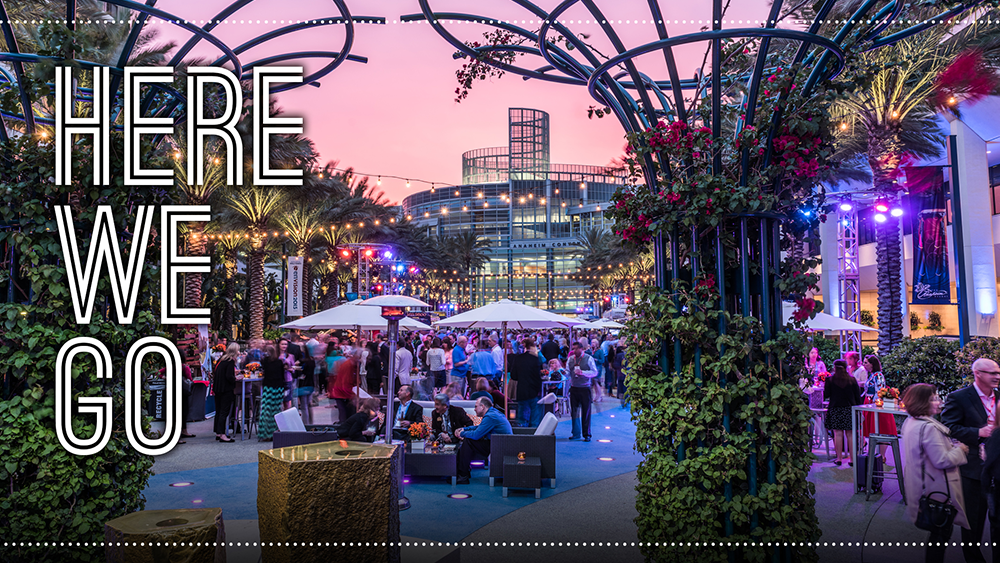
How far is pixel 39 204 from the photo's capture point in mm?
4387

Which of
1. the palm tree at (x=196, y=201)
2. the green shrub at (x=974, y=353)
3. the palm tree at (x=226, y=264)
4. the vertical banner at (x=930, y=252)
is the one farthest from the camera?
the palm tree at (x=226, y=264)

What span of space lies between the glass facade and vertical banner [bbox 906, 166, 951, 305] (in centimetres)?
6140

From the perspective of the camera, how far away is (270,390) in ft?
36.4

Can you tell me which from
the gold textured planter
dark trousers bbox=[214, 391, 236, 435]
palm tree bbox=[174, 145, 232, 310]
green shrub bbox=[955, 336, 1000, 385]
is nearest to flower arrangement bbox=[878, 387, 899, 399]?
green shrub bbox=[955, 336, 1000, 385]

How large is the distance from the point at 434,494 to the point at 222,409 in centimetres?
531

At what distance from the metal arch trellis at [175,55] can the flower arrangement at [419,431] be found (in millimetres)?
4548

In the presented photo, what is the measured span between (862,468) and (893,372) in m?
4.92

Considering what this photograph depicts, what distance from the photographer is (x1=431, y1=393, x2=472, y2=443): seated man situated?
8.77m

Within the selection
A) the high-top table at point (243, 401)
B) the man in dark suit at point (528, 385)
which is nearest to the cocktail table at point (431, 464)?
the man in dark suit at point (528, 385)

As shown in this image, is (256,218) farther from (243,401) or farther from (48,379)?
(48,379)

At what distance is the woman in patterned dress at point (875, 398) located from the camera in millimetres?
8328

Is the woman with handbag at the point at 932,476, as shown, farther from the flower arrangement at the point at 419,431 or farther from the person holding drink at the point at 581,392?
the person holding drink at the point at 581,392

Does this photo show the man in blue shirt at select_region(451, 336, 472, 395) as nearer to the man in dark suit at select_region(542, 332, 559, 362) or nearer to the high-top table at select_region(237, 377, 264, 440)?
the man in dark suit at select_region(542, 332, 559, 362)

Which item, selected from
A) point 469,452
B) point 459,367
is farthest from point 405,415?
point 459,367
